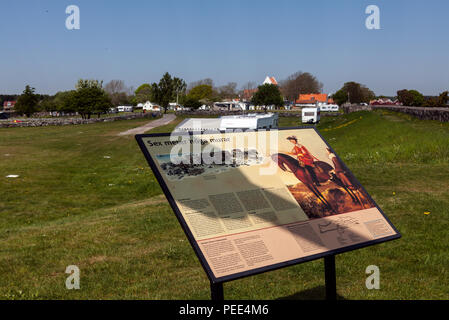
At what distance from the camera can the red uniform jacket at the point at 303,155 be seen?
4.48 meters

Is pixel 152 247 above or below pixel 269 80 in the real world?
below

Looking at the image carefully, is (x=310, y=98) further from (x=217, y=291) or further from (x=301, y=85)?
(x=217, y=291)

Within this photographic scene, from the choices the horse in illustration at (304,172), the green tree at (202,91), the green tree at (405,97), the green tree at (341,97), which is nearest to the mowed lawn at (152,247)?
the horse in illustration at (304,172)

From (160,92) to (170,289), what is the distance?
84.8 m

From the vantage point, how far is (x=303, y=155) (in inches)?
179

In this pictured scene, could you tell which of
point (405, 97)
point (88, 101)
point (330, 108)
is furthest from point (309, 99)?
point (88, 101)

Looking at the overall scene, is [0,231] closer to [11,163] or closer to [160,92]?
[11,163]

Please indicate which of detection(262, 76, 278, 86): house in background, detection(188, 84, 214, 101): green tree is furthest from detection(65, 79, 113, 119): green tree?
detection(262, 76, 278, 86): house in background

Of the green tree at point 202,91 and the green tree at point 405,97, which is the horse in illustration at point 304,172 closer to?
the green tree at point 405,97

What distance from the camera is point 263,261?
338cm

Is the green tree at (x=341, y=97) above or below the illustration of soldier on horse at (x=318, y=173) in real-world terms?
above
